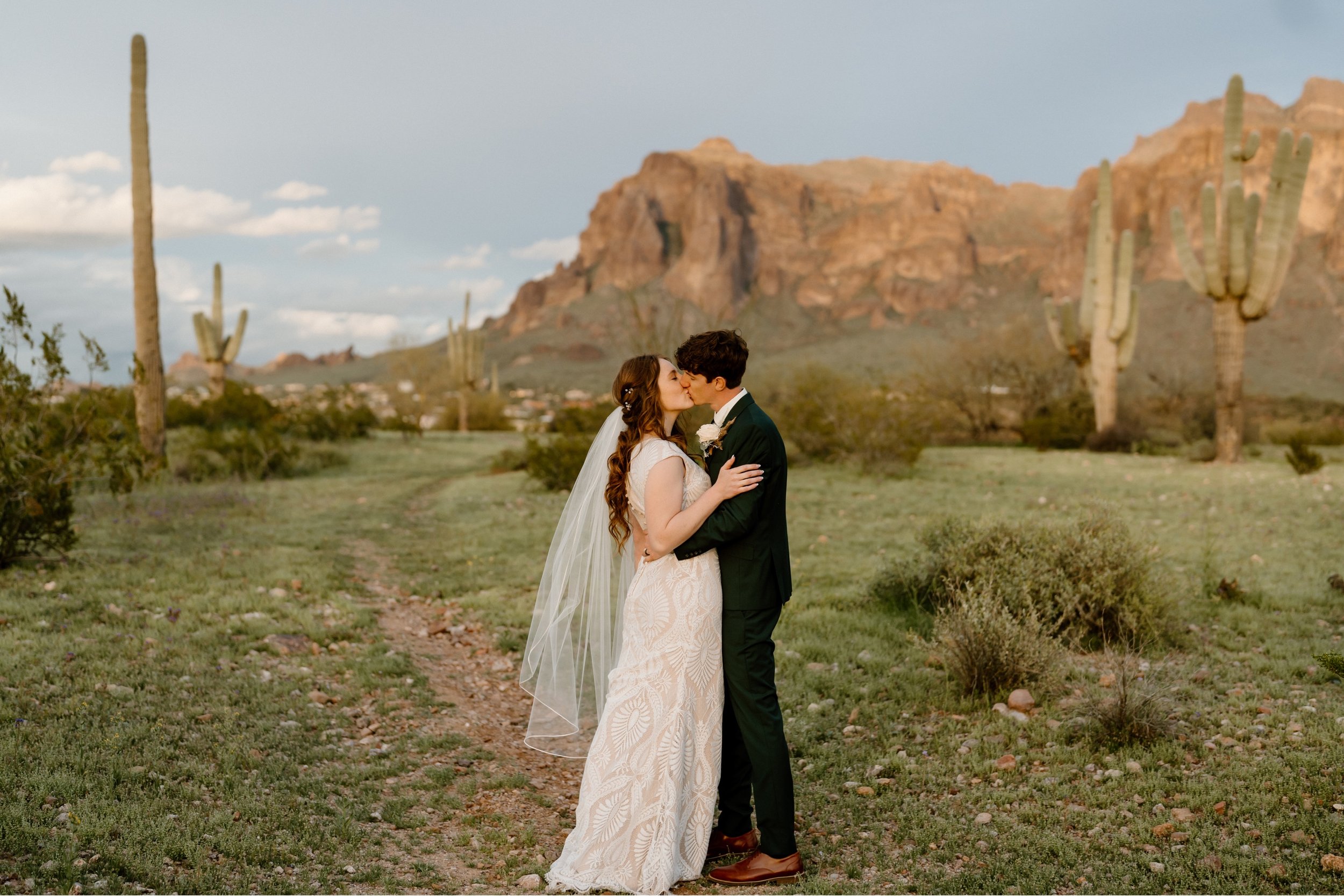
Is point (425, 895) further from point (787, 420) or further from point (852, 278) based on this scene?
point (852, 278)

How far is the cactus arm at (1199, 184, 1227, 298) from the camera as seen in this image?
20234 mm

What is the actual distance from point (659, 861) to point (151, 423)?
15.5 meters

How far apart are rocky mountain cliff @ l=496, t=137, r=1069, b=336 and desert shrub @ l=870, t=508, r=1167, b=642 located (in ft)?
343

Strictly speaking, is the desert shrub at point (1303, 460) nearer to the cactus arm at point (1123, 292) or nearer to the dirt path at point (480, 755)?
the cactus arm at point (1123, 292)

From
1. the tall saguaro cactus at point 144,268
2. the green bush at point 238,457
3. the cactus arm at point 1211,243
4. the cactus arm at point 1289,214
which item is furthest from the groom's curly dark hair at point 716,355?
the cactus arm at point 1289,214

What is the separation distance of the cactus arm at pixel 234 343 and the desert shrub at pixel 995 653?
28.8 metres

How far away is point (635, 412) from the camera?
13.0ft

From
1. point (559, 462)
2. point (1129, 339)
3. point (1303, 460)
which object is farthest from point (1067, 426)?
point (559, 462)

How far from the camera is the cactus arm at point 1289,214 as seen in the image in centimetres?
1980

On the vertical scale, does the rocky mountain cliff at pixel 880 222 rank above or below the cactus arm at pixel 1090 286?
above

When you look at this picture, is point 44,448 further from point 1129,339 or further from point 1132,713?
point 1129,339

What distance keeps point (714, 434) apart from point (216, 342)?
29.1 meters

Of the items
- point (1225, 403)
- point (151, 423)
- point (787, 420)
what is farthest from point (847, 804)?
point (1225, 403)

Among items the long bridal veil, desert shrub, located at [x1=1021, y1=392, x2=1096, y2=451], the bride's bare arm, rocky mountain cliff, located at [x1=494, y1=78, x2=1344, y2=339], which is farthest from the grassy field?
rocky mountain cliff, located at [x1=494, y1=78, x2=1344, y2=339]
